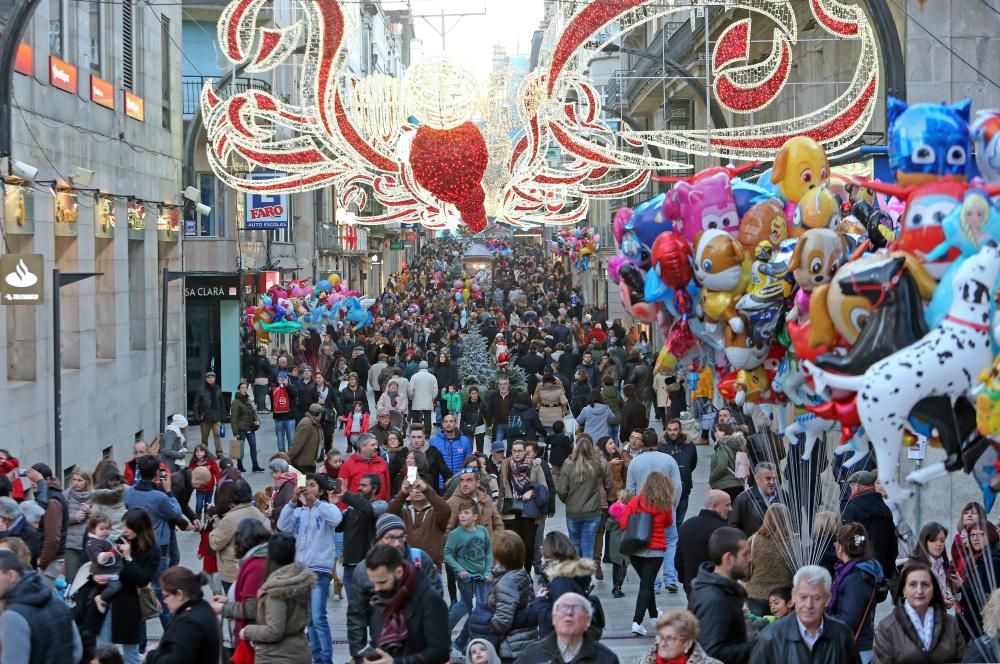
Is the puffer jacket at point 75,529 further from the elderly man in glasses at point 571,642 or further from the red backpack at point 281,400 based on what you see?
the red backpack at point 281,400

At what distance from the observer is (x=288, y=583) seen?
8.96 metres

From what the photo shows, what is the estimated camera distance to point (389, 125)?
64.6 feet

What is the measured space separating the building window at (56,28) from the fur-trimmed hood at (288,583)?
531 inches

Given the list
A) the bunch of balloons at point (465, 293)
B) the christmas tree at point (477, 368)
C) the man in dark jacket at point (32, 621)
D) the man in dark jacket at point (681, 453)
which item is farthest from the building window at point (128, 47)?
the bunch of balloons at point (465, 293)

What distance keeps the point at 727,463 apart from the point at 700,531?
12.7ft

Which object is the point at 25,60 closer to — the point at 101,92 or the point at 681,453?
the point at 101,92

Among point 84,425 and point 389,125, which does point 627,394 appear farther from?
point 84,425

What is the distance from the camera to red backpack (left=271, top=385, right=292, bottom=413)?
23.1m

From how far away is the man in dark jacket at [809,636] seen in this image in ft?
26.3

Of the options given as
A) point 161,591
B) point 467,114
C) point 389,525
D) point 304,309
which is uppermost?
point 467,114

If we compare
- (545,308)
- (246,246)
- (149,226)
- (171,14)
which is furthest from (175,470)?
(545,308)

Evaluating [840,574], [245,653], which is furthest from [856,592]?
[245,653]

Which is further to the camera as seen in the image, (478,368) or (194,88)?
(194,88)

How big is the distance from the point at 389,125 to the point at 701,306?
9014 millimetres
